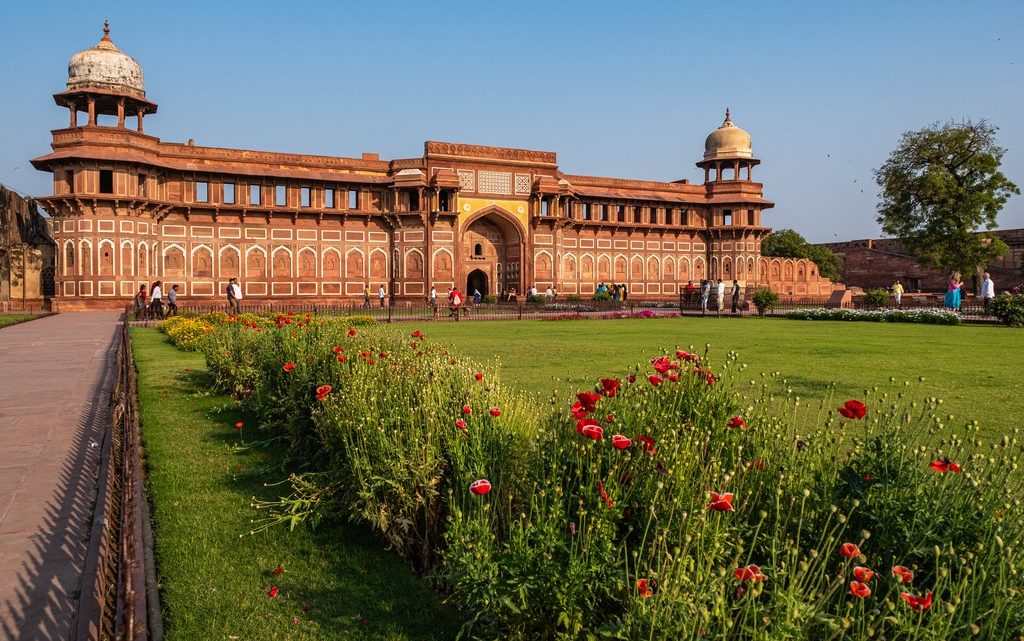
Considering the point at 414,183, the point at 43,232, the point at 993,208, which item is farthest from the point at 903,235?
the point at 43,232

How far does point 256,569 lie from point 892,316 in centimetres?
2272

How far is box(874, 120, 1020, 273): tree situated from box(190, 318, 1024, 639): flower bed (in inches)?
1322

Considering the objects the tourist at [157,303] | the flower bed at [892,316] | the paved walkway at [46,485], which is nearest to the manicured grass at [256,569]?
the paved walkway at [46,485]

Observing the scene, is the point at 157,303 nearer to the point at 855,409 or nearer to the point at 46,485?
the point at 46,485

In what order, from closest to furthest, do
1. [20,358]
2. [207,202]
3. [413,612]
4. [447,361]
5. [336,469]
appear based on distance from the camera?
1. [413,612]
2. [336,469]
3. [447,361]
4. [20,358]
5. [207,202]

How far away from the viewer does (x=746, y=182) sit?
1535 inches

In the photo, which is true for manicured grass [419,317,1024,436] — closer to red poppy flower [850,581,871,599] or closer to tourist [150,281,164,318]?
red poppy flower [850,581,871,599]

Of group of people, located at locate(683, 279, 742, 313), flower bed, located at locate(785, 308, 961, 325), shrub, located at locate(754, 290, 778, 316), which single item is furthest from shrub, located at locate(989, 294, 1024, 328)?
group of people, located at locate(683, 279, 742, 313)

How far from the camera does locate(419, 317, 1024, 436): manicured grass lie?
22.8 feet

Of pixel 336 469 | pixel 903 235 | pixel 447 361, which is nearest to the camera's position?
pixel 336 469

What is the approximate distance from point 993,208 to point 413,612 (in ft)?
121

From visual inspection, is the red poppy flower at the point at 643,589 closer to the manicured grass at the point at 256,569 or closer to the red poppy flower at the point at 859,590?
the red poppy flower at the point at 859,590

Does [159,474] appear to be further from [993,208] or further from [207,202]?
[993,208]

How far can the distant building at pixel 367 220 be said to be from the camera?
2702cm
